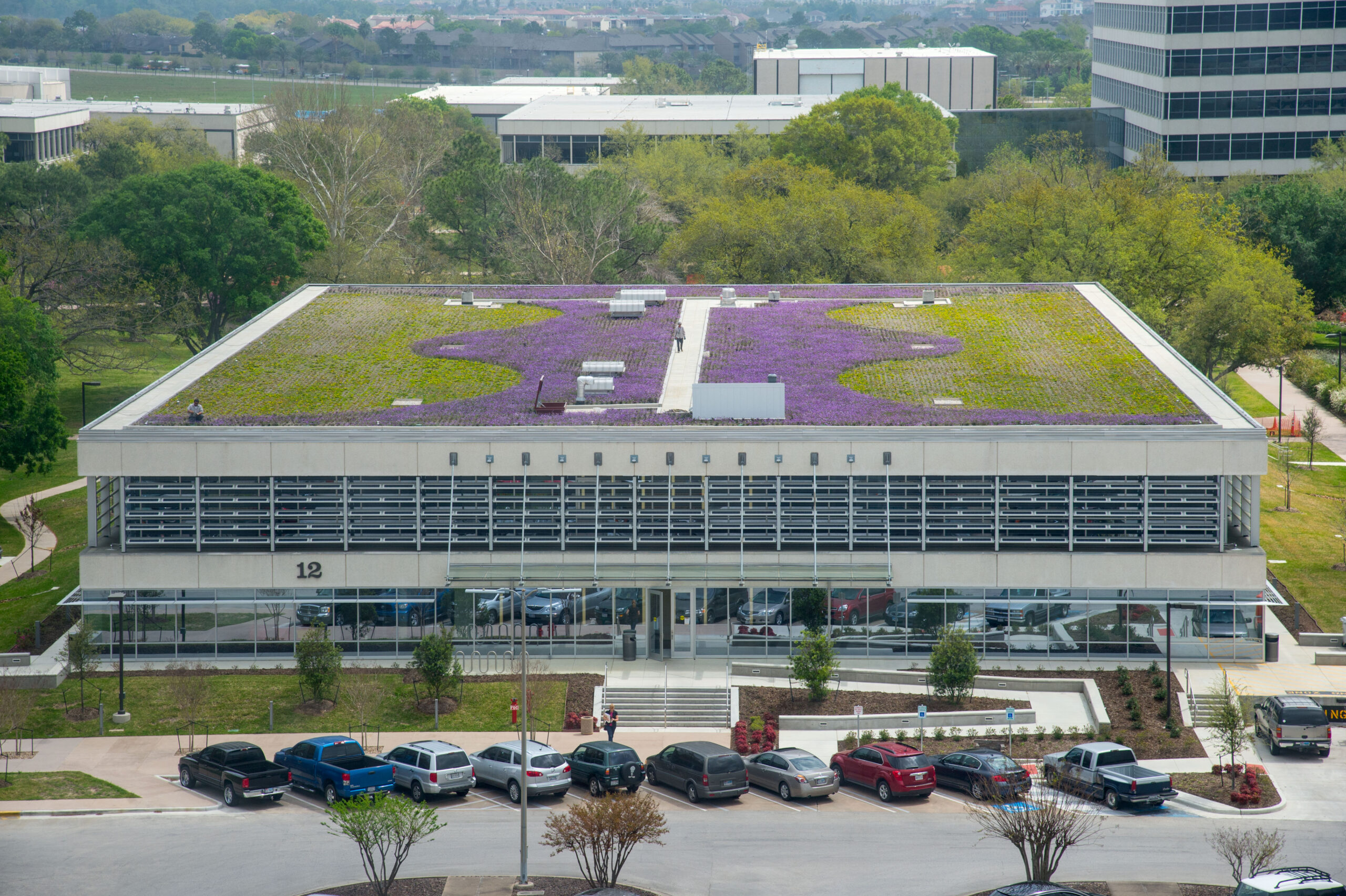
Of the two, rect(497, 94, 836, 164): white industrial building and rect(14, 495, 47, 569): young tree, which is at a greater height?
rect(497, 94, 836, 164): white industrial building

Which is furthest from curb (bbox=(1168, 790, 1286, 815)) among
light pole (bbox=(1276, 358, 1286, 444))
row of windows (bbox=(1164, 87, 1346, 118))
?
row of windows (bbox=(1164, 87, 1346, 118))

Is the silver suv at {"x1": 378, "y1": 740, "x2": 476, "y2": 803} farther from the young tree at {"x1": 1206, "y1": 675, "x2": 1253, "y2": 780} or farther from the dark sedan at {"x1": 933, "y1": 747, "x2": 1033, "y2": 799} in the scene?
the young tree at {"x1": 1206, "y1": 675, "x2": 1253, "y2": 780}

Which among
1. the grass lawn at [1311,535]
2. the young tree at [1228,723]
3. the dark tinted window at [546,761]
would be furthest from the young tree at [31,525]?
the grass lawn at [1311,535]

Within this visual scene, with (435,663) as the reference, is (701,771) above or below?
below

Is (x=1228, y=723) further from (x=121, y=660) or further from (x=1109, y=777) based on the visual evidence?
(x=121, y=660)

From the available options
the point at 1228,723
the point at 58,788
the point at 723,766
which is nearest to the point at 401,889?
the point at 723,766

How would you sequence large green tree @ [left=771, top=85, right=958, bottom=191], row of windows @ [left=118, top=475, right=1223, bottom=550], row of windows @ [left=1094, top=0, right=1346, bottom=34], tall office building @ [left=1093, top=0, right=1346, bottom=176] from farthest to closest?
tall office building @ [left=1093, top=0, right=1346, bottom=176] < row of windows @ [left=1094, top=0, right=1346, bottom=34] < large green tree @ [left=771, top=85, right=958, bottom=191] < row of windows @ [left=118, top=475, right=1223, bottom=550]
